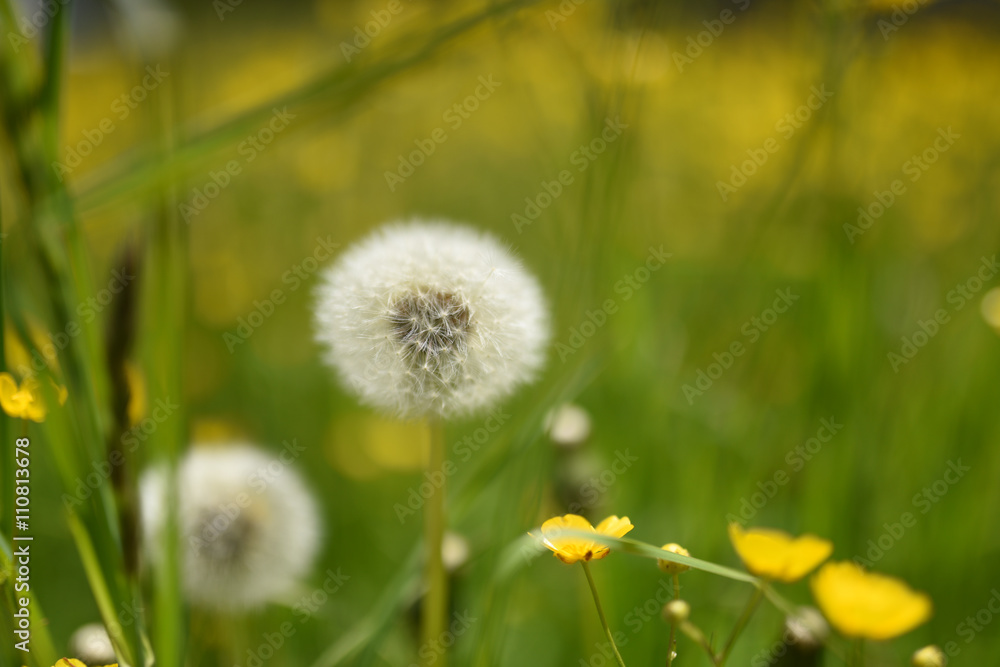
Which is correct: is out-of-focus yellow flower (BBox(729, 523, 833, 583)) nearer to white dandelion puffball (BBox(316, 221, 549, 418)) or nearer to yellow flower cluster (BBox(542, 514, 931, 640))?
yellow flower cluster (BBox(542, 514, 931, 640))

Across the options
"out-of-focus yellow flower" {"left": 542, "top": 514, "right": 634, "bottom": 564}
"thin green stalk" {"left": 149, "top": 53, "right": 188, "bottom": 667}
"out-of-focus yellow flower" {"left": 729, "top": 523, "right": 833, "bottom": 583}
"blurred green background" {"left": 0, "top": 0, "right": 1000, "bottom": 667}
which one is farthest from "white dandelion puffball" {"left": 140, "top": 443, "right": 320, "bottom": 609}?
"out-of-focus yellow flower" {"left": 729, "top": 523, "right": 833, "bottom": 583}

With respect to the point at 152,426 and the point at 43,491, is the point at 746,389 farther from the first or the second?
the point at 43,491

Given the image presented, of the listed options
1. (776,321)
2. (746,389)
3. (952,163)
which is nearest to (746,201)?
(952,163)

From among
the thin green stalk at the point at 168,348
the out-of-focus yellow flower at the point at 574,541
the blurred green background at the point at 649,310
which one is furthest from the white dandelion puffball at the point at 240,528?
the out-of-focus yellow flower at the point at 574,541

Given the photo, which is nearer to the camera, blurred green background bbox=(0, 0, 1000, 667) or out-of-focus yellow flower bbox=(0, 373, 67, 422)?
out-of-focus yellow flower bbox=(0, 373, 67, 422)

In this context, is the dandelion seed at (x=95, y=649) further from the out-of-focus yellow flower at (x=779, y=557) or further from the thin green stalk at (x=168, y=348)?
the out-of-focus yellow flower at (x=779, y=557)

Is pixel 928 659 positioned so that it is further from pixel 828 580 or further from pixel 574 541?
pixel 574 541
